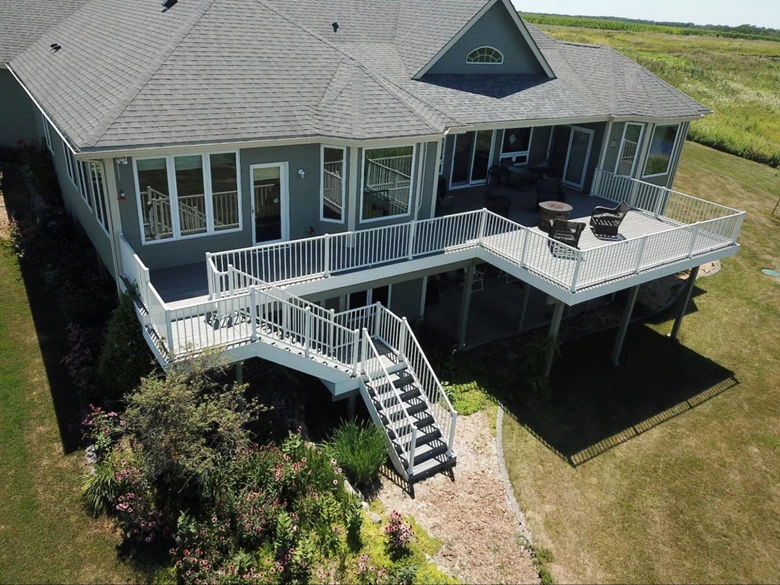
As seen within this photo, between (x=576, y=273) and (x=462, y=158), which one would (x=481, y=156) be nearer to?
(x=462, y=158)

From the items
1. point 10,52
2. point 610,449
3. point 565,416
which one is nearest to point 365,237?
point 565,416

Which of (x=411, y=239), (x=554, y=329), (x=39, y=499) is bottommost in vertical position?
(x=39, y=499)

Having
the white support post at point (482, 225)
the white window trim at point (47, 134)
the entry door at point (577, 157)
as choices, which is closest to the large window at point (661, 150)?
the entry door at point (577, 157)

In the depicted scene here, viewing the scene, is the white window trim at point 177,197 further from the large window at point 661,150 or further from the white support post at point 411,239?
the large window at point 661,150

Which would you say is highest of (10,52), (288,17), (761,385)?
(288,17)

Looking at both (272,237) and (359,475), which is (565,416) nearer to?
(359,475)

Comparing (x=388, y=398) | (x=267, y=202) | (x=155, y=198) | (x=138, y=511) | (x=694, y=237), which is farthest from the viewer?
(x=694, y=237)

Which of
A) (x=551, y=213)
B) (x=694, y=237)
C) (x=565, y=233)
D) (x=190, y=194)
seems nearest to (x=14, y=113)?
(x=190, y=194)
